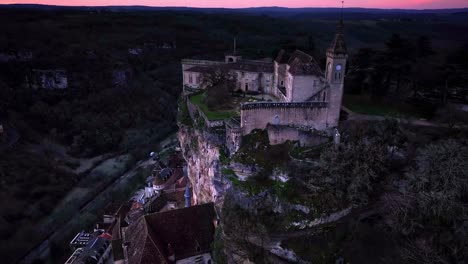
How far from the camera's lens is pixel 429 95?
35.3 m

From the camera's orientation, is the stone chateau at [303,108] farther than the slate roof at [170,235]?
Yes

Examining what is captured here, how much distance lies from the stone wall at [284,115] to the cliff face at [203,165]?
4.67m

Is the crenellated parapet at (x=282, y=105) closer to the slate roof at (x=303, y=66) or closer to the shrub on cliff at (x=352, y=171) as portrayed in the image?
the slate roof at (x=303, y=66)

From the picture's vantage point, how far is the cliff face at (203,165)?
33375 mm

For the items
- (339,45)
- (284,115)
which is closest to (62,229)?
(284,115)

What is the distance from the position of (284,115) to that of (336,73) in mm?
5929

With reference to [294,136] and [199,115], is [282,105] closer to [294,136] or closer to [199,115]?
[294,136]

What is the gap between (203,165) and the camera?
3722cm

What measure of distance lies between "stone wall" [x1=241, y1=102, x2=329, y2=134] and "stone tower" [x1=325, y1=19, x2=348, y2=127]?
0.71 meters

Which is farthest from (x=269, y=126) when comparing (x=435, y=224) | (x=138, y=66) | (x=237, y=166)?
(x=138, y=66)

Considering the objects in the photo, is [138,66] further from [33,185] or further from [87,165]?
[33,185]

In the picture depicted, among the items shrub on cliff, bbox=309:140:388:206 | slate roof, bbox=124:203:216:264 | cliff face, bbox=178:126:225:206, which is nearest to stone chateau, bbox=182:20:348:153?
cliff face, bbox=178:126:225:206

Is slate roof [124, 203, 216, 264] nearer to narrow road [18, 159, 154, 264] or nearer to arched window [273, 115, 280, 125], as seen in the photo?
arched window [273, 115, 280, 125]

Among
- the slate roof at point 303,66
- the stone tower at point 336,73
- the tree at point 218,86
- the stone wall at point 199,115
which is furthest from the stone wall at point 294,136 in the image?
the tree at point 218,86
